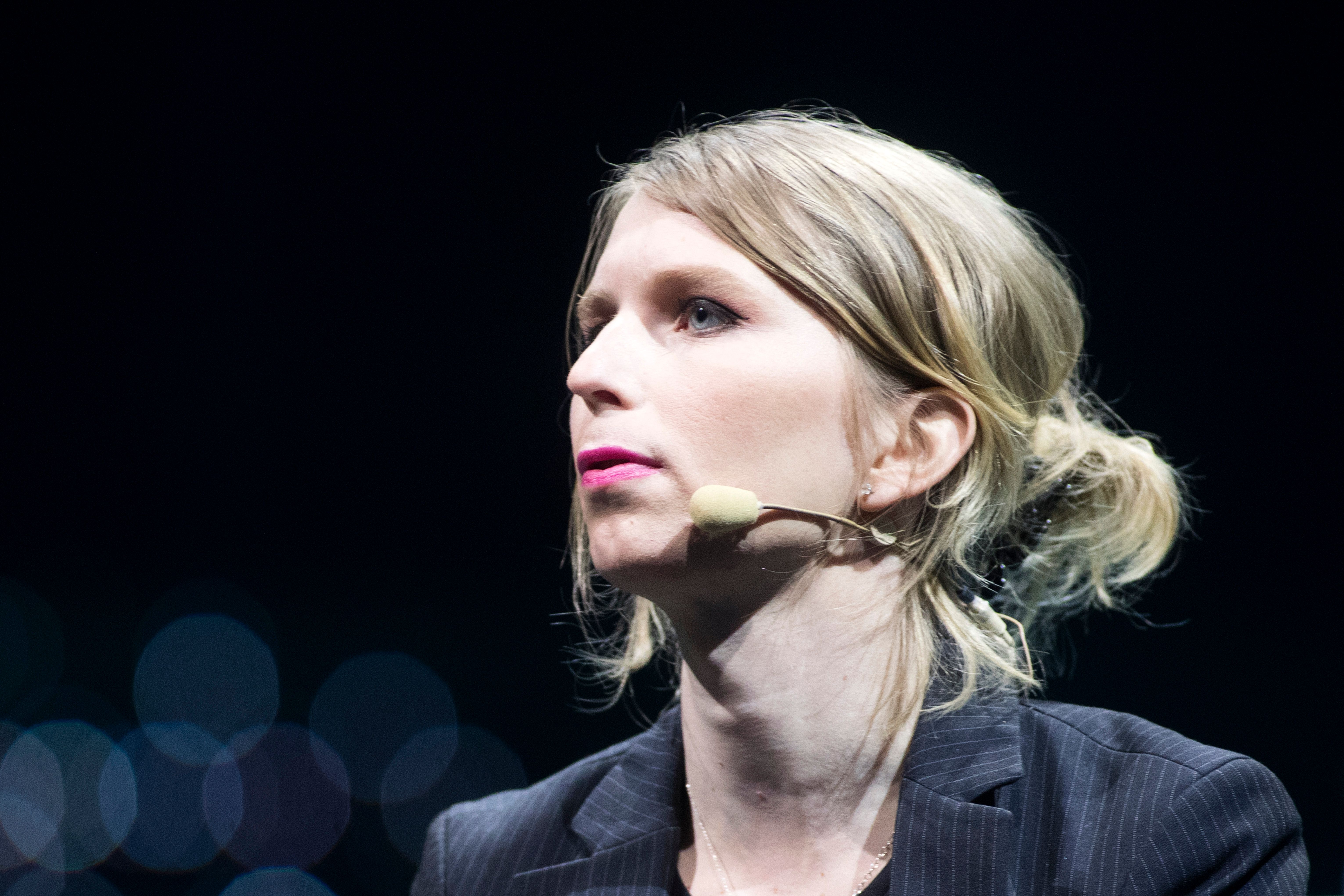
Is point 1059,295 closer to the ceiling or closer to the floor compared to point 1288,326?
closer to the ceiling

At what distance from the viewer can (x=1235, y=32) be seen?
7.20 ft

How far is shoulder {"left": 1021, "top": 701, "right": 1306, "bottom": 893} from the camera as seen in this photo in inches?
45.4

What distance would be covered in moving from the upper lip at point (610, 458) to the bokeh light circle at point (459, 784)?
1.41m

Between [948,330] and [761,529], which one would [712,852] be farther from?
[948,330]

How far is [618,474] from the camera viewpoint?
128cm

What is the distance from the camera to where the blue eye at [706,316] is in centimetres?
133

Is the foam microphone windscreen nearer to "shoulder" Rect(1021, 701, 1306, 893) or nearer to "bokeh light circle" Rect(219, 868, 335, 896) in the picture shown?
"shoulder" Rect(1021, 701, 1306, 893)

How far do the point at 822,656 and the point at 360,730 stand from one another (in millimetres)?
1542

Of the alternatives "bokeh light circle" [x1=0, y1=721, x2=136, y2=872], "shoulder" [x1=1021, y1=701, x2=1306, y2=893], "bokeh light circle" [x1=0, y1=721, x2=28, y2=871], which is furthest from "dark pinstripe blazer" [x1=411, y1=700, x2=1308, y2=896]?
"bokeh light circle" [x1=0, y1=721, x2=28, y2=871]

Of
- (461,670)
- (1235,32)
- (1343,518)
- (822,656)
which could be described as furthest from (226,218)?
(1343,518)

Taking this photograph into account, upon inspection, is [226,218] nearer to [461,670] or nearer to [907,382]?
[461,670]

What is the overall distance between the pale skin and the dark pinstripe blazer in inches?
3.7

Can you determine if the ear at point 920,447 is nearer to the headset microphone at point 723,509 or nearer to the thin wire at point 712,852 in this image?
the headset microphone at point 723,509

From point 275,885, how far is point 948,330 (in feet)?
6.55
